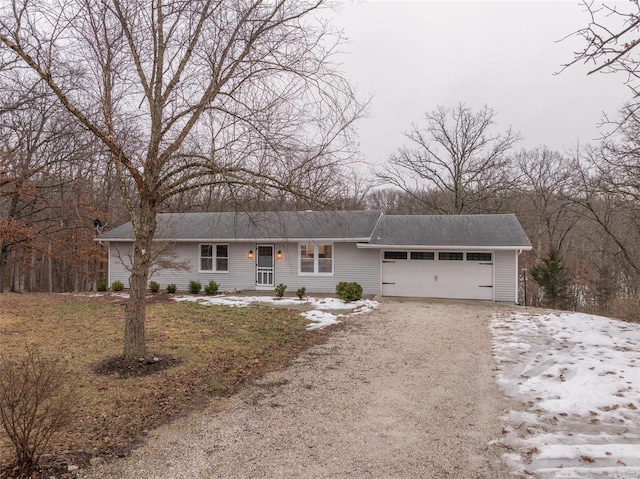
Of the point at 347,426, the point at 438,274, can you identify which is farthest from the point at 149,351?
the point at 438,274

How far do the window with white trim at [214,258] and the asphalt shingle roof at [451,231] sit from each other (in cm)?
641

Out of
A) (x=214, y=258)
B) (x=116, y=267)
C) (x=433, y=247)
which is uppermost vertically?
(x=433, y=247)

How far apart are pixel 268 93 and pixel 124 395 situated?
440 cm

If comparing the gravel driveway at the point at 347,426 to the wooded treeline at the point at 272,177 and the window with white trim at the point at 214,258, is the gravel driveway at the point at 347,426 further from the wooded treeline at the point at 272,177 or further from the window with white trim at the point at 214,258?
the window with white trim at the point at 214,258

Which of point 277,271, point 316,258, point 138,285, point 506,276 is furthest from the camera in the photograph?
point 277,271

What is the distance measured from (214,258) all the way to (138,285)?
10922 millimetres

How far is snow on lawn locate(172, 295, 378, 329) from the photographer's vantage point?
10.4 metres

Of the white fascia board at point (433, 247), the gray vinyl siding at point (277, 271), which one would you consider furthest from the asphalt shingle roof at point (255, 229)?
the gray vinyl siding at point (277, 271)

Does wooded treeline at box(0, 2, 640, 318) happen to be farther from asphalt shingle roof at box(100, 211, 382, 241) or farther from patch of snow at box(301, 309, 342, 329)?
patch of snow at box(301, 309, 342, 329)

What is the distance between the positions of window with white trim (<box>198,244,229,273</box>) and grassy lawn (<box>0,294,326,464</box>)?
14.6 feet

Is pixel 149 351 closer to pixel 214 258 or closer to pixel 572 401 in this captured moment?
pixel 572 401

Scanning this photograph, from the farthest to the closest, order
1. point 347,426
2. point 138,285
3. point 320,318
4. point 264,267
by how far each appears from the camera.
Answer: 1. point 264,267
2. point 320,318
3. point 138,285
4. point 347,426

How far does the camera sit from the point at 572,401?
458cm

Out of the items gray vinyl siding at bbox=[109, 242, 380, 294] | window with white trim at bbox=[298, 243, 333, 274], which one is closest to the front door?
gray vinyl siding at bbox=[109, 242, 380, 294]
